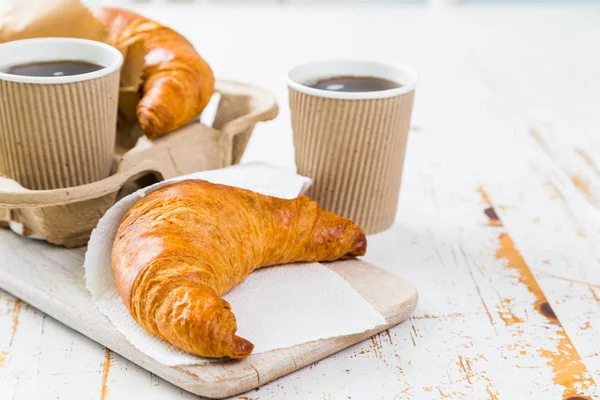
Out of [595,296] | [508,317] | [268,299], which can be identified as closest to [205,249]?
[268,299]

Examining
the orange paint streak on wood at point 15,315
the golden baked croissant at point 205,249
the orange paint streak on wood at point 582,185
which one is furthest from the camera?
the orange paint streak on wood at point 582,185

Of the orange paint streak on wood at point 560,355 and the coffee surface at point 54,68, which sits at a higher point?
the coffee surface at point 54,68

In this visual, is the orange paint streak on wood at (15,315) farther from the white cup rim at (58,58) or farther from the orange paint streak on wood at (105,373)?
the white cup rim at (58,58)

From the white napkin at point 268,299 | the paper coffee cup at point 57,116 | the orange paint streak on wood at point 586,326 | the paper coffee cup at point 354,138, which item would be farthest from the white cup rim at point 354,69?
the orange paint streak on wood at point 586,326

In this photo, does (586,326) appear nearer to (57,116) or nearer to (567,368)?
(567,368)

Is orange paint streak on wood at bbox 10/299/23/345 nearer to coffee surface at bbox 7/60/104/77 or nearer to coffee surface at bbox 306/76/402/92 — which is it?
coffee surface at bbox 7/60/104/77

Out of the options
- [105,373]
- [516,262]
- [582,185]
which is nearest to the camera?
[105,373]
